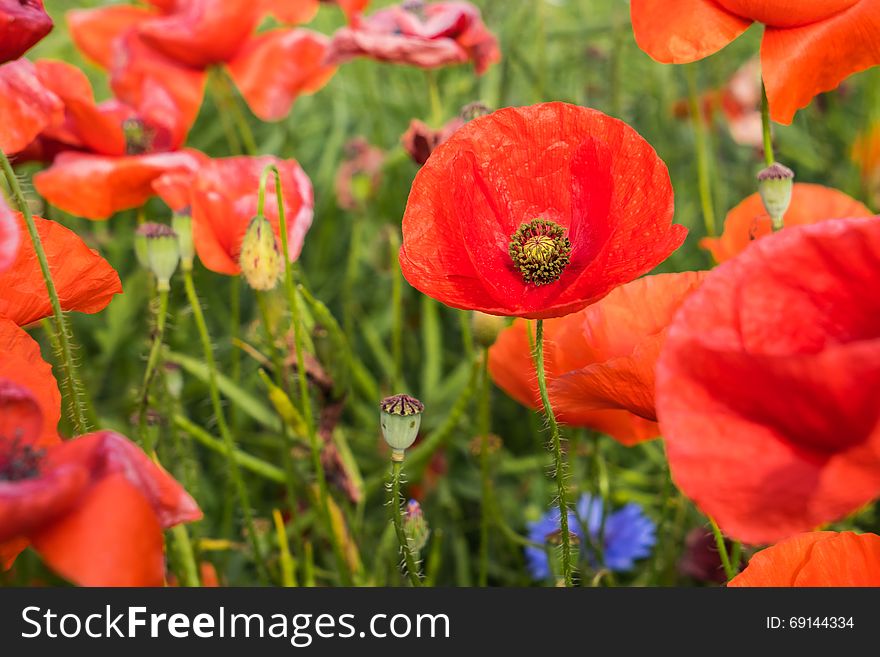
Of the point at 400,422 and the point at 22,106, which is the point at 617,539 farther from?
the point at 22,106

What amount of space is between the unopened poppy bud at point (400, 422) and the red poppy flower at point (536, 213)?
0.28 feet

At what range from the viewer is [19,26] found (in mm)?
609

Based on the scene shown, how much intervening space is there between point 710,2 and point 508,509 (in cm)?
68

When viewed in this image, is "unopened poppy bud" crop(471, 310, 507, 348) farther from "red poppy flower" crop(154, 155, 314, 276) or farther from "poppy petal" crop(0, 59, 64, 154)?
"poppy petal" crop(0, 59, 64, 154)

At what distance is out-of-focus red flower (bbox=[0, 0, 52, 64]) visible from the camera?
23.7 inches

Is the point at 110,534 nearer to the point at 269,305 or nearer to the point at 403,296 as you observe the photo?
the point at 269,305

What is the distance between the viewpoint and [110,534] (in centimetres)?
40

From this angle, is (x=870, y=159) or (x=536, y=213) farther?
(x=870, y=159)

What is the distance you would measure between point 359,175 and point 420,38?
0.95 ft

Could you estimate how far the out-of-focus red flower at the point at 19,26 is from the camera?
1.98ft

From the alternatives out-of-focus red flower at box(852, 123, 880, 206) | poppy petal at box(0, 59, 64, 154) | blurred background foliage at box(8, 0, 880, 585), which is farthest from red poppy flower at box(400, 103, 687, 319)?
out-of-focus red flower at box(852, 123, 880, 206)

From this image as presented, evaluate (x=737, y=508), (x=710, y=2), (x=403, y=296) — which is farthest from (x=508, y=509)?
(x=737, y=508)

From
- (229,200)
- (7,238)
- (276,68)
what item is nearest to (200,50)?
(276,68)

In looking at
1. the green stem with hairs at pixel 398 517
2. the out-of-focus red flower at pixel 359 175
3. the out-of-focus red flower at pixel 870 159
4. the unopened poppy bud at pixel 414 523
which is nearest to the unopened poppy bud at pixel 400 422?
the green stem with hairs at pixel 398 517
